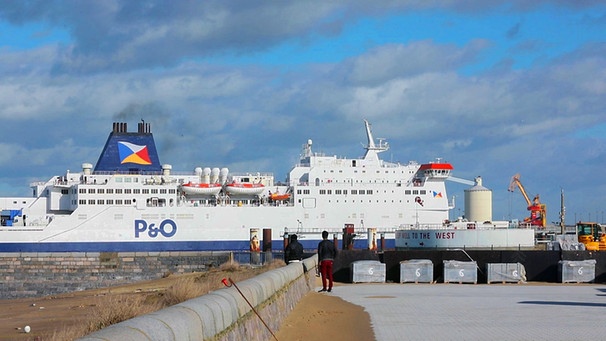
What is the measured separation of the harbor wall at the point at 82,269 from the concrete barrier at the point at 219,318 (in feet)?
90.2

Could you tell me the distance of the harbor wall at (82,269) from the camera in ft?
122

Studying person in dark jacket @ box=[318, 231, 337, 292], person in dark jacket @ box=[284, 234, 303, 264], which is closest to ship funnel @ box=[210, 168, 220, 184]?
person in dark jacket @ box=[284, 234, 303, 264]

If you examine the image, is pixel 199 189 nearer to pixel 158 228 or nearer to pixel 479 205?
pixel 158 228

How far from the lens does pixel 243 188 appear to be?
56.8 metres

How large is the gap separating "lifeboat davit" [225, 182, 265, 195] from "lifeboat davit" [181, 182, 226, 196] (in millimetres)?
775

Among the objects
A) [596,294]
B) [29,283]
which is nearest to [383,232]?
[29,283]

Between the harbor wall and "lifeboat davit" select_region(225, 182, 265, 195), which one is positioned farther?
"lifeboat davit" select_region(225, 182, 265, 195)

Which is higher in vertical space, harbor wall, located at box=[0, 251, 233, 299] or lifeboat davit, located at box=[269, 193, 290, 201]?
lifeboat davit, located at box=[269, 193, 290, 201]

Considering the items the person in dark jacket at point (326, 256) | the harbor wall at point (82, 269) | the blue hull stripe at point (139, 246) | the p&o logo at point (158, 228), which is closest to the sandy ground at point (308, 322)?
the person in dark jacket at point (326, 256)

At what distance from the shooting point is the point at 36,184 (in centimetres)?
5847

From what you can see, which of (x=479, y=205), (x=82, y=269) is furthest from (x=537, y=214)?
(x=82, y=269)

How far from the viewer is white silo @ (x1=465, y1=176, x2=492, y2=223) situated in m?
62.3

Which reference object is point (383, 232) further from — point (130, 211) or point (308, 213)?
point (130, 211)

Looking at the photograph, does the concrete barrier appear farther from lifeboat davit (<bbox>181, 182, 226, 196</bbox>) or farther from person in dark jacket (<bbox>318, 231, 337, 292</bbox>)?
lifeboat davit (<bbox>181, 182, 226, 196</bbox>)
